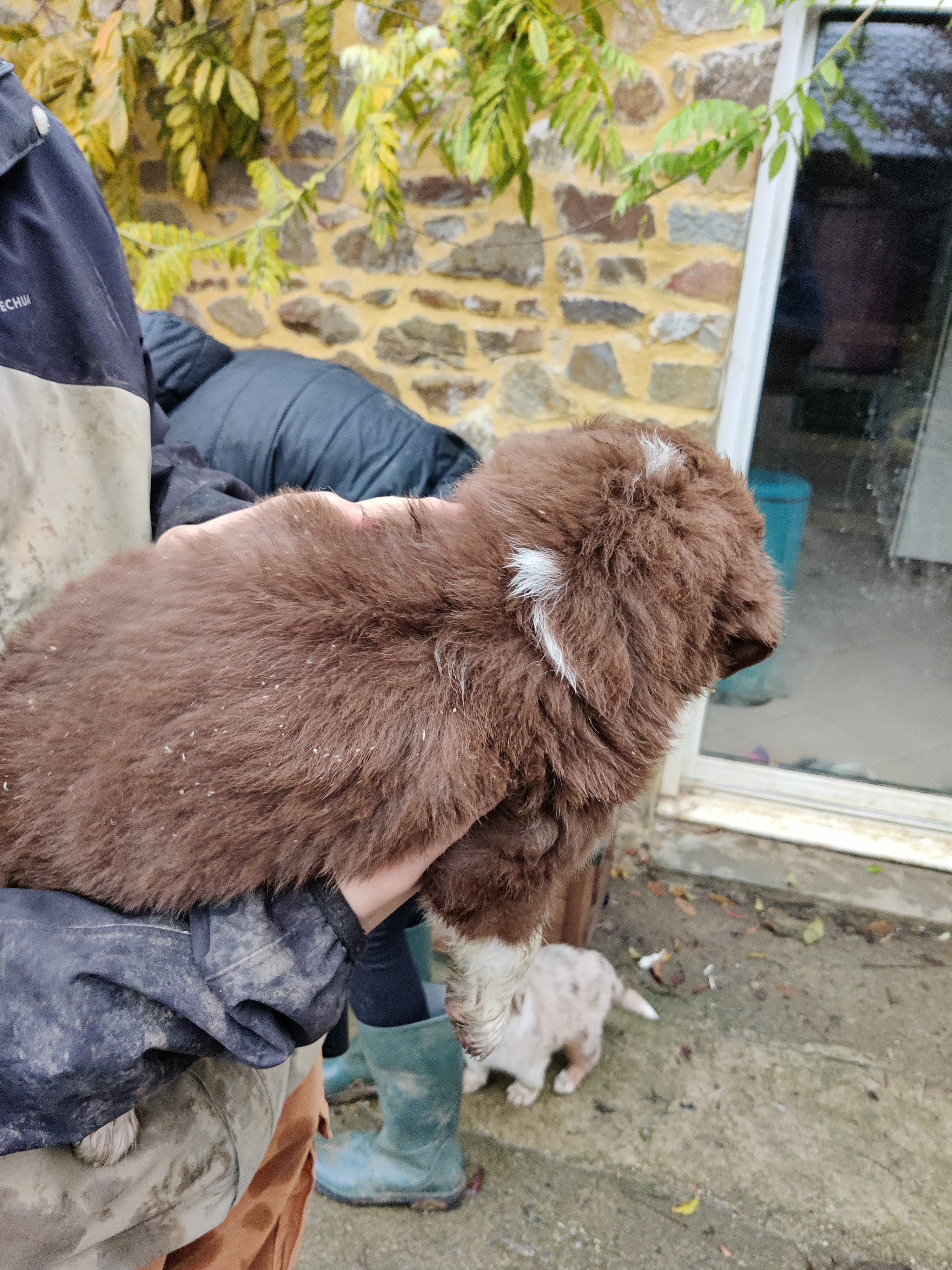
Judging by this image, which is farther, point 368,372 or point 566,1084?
point 368,372

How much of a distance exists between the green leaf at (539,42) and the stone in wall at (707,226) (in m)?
0.86

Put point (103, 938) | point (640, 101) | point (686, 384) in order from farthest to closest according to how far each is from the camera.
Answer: point (686, 384), point (640, 101), point (103, 938)

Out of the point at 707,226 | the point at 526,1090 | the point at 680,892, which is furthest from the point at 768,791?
the point at 707,226

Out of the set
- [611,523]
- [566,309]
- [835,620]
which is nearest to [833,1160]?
[835,620]

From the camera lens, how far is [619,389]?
3.39m

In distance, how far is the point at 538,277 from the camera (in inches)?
132

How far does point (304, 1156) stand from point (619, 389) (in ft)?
9.24

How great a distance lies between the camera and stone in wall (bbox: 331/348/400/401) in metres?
3.73

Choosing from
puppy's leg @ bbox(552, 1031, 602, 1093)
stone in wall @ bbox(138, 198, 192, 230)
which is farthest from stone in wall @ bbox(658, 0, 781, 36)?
puppy's leg @ bbox(552, 1031, 602, 1093)

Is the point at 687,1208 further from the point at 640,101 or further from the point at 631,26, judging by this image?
the point at 631,26

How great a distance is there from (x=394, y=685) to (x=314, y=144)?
3.24m

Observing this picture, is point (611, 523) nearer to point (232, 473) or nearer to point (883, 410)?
point (232, 473)

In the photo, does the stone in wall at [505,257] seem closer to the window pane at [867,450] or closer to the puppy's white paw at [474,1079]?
the window pane at [867,450]

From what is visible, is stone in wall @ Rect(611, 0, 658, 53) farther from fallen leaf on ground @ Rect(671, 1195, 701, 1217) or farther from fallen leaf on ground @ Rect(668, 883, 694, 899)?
fallen leaf on ground @ Rect(671, 1195, 701, 1217)
